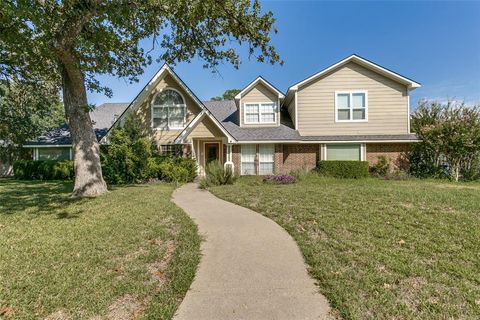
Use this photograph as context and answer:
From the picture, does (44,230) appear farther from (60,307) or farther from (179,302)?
(179,302)

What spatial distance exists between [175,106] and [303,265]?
15050 mm

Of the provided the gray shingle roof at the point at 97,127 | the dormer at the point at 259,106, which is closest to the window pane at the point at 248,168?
the dormer at the point at 259,106

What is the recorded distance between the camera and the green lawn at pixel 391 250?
119 inches

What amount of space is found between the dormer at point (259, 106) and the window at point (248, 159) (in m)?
1.91

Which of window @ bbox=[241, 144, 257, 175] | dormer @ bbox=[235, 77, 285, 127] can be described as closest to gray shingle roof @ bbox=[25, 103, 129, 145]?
dormer @ bbox=[235, 77, 285, 127]

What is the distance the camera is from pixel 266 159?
16.6 metres

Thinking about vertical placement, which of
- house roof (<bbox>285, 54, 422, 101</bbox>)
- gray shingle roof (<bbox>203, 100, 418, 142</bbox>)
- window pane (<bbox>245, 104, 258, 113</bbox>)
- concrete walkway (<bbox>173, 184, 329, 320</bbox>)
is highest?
house roof (<bbox>285, 54, 422, 101</bbox>)

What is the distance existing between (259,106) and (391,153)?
896 cm

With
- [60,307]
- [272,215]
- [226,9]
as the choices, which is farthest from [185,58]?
[60,307]

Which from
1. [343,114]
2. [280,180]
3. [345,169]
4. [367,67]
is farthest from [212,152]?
[367,67]

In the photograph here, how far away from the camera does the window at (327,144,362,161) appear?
1622cm

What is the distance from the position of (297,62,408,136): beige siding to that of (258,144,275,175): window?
2.52 metres

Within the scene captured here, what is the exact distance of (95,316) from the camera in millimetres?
2855

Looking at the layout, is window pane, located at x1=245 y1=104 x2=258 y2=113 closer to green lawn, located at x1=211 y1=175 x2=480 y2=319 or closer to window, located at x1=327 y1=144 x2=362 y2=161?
window, located at x1=327 y1=144 x2=362 y2=161
